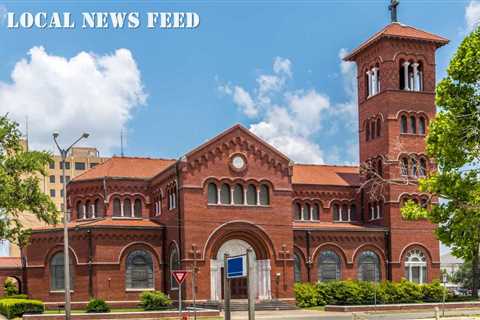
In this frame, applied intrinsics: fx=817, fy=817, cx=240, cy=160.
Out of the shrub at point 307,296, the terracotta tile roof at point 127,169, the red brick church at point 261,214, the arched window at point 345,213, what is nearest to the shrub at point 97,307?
the red brick church at point 261,214

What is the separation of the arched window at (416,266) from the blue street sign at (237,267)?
40.4 metres

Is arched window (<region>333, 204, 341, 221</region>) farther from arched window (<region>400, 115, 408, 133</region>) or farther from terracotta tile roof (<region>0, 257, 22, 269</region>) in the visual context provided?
terracotta tile roof (<region>0, 257, 22, 269</region>)

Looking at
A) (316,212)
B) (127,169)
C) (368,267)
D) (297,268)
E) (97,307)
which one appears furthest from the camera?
(316,212)

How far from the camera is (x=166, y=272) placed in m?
58.9

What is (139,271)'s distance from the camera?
58.4m

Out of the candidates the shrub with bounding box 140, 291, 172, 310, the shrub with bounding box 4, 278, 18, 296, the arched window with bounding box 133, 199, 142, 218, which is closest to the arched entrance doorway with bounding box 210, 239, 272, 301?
the shrub with bounding box 140, 291, 172, 310

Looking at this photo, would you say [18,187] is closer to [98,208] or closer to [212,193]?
[212,193]

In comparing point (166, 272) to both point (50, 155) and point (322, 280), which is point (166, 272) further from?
point (50, 155)

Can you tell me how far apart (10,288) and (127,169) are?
1744 centimetres

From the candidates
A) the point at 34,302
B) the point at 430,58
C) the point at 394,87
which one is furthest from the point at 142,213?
the point at 430,58

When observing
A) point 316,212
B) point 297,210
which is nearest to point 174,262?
point 297,210

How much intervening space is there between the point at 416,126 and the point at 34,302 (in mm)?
33533

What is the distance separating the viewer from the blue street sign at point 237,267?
A: 82.7ft

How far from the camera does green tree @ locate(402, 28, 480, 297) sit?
93.3ft
